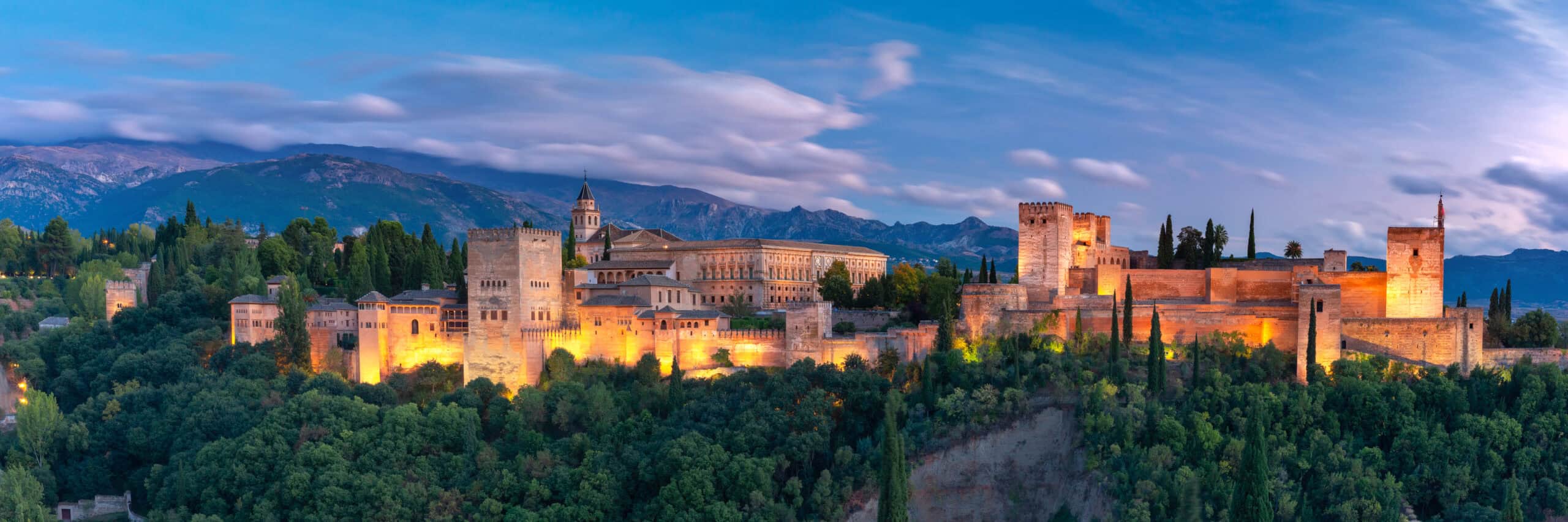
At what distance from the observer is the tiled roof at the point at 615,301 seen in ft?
151

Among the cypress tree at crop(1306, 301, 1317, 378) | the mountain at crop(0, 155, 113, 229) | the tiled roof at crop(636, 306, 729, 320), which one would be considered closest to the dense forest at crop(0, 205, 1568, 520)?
the cypress tree at crop(1306, 301, 1317, 378)

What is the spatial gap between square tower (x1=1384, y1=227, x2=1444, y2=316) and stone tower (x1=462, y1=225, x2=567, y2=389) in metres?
29.4

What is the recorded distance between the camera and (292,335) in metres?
46.9

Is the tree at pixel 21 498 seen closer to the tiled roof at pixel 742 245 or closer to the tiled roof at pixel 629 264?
the tiled roof at pixel 629 264

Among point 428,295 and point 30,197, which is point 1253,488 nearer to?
point 428,295

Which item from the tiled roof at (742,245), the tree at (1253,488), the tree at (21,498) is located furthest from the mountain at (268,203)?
the tree at (1253,488)

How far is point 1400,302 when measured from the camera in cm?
4200

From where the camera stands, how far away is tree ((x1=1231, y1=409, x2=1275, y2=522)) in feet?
92.0

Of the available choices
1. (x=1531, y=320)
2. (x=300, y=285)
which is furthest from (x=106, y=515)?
(x=1531, y=320)

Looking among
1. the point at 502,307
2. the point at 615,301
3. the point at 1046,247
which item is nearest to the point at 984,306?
the point at 1046,247

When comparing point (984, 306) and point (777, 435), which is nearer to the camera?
point (777, 435)

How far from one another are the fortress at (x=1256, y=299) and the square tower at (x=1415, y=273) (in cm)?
3

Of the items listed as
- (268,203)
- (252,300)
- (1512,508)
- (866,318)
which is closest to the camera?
(1512,508)

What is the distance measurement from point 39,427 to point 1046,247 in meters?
38.1
